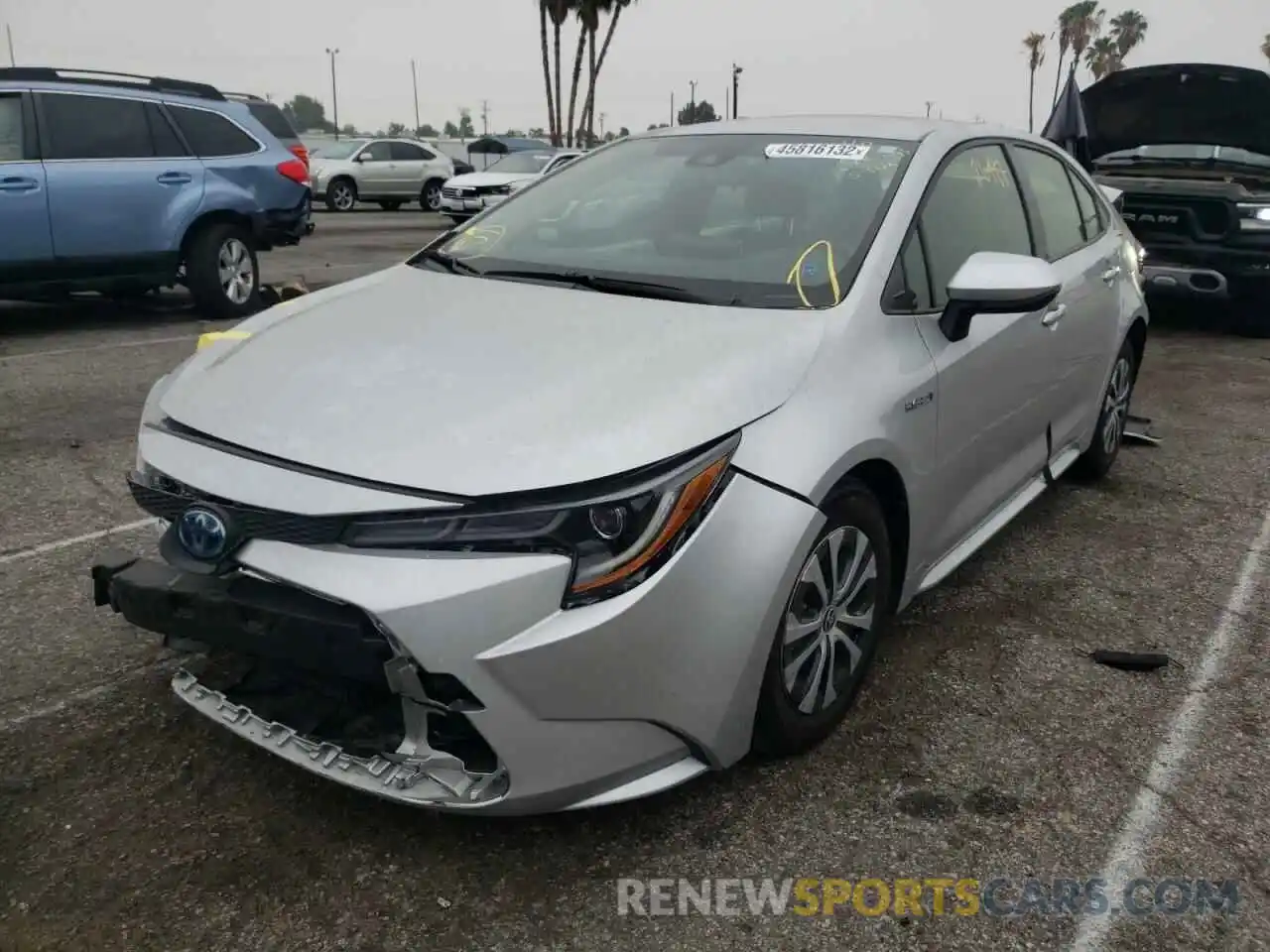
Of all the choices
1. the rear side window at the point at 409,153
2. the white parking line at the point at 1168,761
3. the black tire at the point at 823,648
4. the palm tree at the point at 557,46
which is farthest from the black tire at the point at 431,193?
the black tire at the point at 823,648

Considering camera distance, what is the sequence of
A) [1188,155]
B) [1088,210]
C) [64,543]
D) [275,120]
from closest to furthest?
[64,543]
[1088,210]
[1188,155]
[275,120]

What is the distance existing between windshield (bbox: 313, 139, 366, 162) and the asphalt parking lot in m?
21.3

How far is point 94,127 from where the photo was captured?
798 cm

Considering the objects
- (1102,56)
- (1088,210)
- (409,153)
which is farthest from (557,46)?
(1102,56)

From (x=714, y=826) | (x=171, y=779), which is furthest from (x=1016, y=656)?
(x=171, y=779)

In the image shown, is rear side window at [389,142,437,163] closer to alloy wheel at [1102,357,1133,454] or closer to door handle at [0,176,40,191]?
door handle at [0,176,40,191]

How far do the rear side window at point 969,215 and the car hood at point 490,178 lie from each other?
15945 millimetres

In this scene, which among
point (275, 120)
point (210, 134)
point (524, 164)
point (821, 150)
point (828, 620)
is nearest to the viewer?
point (828, 620)

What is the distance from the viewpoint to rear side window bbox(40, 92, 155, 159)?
7793mm

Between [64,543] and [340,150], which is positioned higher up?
[340,150]

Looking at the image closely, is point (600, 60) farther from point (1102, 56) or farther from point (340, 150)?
point (1102, 56)

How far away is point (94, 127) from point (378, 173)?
16.3 m

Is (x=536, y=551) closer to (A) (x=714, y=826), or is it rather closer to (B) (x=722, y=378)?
(B) (x=722, y=378)

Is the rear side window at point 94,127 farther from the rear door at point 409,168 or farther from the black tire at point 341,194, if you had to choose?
the rear door at point 409,168
